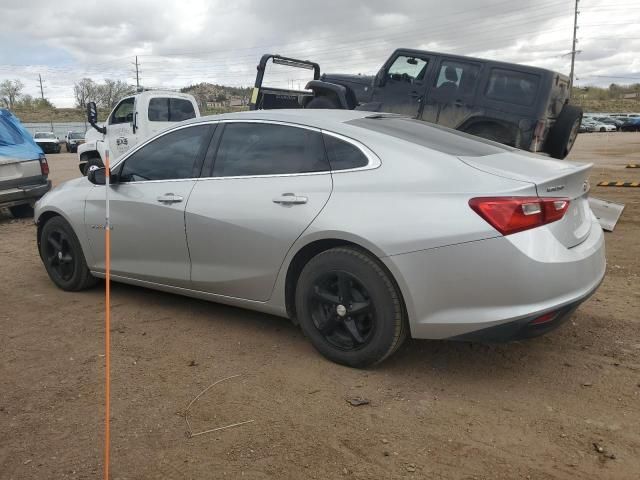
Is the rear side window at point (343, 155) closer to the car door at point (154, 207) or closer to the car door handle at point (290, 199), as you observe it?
the car door handle at point (290, 199)

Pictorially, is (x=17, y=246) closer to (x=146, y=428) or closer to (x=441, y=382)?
(x=146, y=428)

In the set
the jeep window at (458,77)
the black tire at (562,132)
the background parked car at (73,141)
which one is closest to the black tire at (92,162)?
the jeep window at (458,77)

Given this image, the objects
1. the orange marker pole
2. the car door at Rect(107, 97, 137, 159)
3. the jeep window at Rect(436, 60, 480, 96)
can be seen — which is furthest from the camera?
the car door at Rect(107, 97, 137, 159)

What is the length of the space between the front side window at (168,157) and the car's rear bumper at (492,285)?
191cm

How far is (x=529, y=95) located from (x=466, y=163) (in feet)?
17.6

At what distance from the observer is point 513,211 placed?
118 inches

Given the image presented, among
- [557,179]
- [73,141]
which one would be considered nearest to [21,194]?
[557,179]

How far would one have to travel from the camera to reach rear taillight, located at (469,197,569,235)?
2986 millimetres

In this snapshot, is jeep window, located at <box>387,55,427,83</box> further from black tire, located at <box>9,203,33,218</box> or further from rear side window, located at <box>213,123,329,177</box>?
black tire, located at <box>9,203,33,218</box>

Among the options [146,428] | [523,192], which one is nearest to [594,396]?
[523,192]

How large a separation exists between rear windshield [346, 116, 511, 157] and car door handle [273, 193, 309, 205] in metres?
0.65

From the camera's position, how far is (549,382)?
11.0 ft

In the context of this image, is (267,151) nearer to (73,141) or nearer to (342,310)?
(342,310)

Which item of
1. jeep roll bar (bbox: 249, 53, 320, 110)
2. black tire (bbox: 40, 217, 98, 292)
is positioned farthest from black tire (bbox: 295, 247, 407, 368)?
jeep roll bar (bbox: 249, 53, 320, 110)
